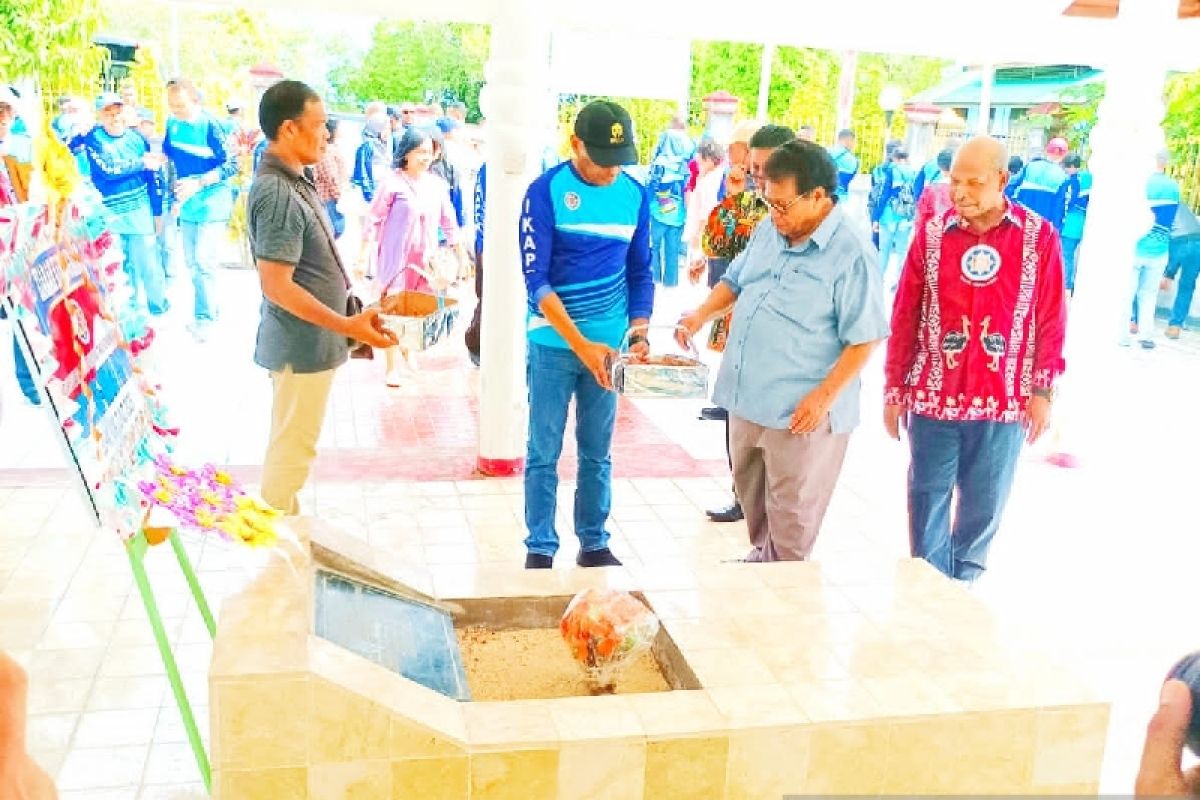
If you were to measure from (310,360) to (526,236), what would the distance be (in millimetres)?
804

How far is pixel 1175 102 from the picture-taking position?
13367 millimetres

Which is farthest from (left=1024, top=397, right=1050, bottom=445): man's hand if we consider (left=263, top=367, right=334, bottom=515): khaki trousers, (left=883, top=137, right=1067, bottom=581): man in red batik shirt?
(left=263, top=367, right=334, bottom=515): khaki trousers

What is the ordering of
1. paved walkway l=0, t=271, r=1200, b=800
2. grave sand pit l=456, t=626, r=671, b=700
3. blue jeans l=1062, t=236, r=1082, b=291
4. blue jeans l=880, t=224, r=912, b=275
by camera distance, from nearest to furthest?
grave sand pit l=456, t=626, r=671, b=700
paved walkway l=0, t=271, r=1200, b=800
blue jeans l=1062, t=236, r=1082, b=291
blue jeans l=880, t=224, r=912, b=275

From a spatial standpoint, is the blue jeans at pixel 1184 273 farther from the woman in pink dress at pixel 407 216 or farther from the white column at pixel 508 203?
the white column at pixel 508 203

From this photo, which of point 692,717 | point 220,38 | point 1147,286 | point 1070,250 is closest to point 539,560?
point 692,717

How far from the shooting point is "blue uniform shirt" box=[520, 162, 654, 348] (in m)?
3.73

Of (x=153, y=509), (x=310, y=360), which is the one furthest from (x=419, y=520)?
(x=153, y=509)

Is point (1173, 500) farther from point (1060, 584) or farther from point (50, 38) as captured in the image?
point (50, 38)

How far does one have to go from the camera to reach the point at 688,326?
145 inches

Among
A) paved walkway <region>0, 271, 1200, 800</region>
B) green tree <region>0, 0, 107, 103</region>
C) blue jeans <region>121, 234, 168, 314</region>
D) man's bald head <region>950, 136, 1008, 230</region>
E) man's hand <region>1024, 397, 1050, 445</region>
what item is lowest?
paved walkway <region>0, 271, 1200, 800</region>

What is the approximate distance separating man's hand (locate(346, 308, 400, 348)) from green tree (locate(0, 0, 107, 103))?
11566 millimetres

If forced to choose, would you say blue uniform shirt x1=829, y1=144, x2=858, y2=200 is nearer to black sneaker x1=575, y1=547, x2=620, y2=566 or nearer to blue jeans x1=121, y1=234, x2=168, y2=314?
blue jeans x1=121, y1=234, x2=168, y2=314

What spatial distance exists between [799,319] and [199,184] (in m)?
6.71

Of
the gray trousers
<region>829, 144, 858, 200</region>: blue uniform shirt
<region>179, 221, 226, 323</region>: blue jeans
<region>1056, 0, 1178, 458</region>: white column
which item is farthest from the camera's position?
<region>829, 144, 858, 200</region>: blue uniform shirt
